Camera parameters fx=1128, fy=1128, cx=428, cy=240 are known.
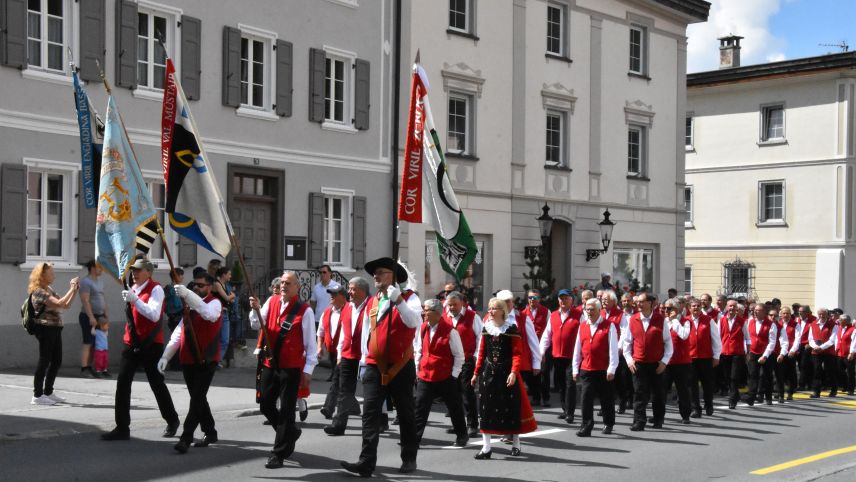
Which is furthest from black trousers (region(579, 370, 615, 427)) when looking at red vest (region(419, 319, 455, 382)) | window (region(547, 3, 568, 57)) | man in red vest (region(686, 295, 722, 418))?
window (region(547, 3, 568, 57))

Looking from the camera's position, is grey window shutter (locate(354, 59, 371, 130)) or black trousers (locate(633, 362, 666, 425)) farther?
grey window shutter (locate(354, 59, 371, 130))

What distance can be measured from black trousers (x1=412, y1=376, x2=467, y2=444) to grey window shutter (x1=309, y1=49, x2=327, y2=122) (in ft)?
39.5

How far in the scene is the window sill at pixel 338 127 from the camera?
23.5m

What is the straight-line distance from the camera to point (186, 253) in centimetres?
2053

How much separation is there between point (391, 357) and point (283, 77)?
1305cm

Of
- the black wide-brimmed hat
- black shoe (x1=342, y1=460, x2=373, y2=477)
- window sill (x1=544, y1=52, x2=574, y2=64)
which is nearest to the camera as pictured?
black shoe (x1=342, y1=460, x2=373, y2=477)

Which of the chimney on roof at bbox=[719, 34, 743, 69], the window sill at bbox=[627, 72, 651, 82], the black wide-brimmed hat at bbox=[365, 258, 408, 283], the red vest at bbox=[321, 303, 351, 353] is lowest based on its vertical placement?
the red vest at bbox=[321, 303, 351, 353]

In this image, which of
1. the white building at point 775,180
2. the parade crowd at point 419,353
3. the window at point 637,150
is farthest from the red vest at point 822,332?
the white building at point 775,180

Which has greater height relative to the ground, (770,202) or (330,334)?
(770,202)

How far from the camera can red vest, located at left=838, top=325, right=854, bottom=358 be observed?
21.4m

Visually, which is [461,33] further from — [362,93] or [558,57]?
[558,57]

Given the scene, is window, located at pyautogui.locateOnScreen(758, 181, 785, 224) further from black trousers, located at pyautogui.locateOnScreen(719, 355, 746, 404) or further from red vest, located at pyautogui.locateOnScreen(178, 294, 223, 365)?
red vest, located at pyautogui.locateOnScreen(178, 294, 223, 365)

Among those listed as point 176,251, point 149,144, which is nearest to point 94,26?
point 149,144

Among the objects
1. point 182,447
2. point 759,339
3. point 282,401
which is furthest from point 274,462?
point 759,339
